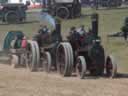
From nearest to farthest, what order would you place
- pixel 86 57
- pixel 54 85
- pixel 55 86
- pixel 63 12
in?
pixel 55 86 < pixel 54 85 < pixel 86 57 < pixel 63 12

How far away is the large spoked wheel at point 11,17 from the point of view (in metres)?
39.9

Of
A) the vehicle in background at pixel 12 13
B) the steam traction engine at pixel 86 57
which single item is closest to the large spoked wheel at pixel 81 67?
the steam traction engine at pixel 86 57

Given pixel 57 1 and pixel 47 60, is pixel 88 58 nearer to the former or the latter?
pixel 47 60

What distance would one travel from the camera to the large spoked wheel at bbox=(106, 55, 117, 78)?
1298 cm

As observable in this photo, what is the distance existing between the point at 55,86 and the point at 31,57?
3731 millimetres

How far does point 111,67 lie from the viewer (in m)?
13.3

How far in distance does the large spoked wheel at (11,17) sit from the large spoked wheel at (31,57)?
80.5 feet

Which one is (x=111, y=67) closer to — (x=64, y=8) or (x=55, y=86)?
(x=55, y=86)

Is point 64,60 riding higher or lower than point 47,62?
higher

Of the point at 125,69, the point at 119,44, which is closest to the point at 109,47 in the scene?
the point at 119,44

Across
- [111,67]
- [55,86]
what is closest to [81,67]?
[111,67]

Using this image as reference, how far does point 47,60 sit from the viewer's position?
1448 centimetres

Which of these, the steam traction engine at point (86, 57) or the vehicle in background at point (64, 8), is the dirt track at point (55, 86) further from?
the vehicle in background at point (64, 8)

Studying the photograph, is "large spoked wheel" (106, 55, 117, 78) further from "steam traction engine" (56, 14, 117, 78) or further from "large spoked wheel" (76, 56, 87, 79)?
"large spoked wheel" (76, 56, 87, 79)
